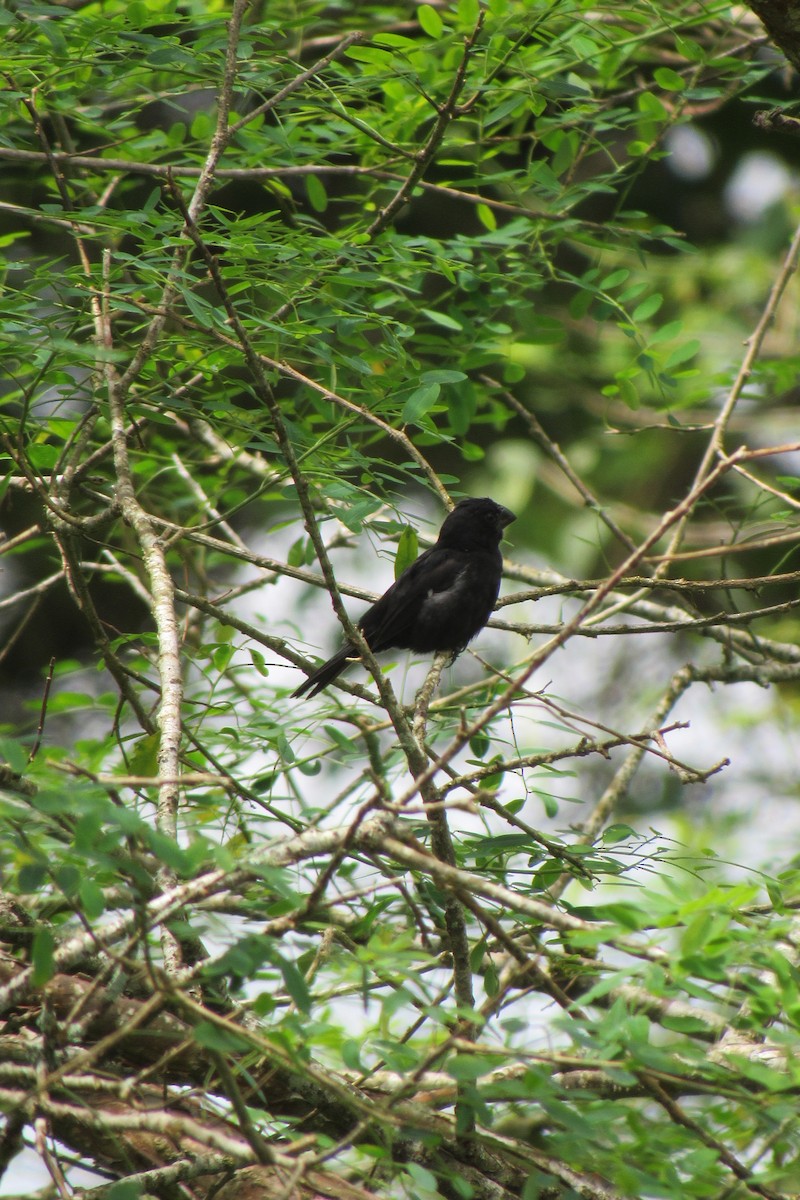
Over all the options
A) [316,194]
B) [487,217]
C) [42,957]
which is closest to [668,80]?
[487,217]

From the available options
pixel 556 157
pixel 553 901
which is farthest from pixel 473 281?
pixel 553 901

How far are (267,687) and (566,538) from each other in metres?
4.47

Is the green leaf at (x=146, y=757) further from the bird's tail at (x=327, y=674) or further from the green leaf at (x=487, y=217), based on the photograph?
the green leaf at (x=487, y=217)

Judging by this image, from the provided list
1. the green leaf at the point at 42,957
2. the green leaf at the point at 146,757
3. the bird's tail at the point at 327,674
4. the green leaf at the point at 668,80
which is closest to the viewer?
the green leaf at the point at 42,957

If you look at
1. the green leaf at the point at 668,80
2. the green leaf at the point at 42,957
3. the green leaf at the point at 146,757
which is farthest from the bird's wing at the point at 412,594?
the green leaf at the point at 42,957

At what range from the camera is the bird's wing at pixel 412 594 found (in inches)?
187

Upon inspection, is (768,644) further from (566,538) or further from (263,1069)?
(566,538)

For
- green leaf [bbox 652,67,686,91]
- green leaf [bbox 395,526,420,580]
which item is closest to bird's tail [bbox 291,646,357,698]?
green leaf [bbox 395,526,420,580]

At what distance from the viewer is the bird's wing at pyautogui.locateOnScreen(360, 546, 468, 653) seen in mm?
4758

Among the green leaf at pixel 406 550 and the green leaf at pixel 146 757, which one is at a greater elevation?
the green leaf at pixel 406 550

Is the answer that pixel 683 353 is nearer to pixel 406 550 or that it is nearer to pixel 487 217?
pixel 487 217

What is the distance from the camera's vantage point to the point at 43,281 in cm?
282

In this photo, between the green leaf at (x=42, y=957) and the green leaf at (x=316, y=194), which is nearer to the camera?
the green leaf at (x=42, y=957)

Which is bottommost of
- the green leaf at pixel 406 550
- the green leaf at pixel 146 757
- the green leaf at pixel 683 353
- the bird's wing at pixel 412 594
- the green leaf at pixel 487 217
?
the bird's wing at pixel 412 594
